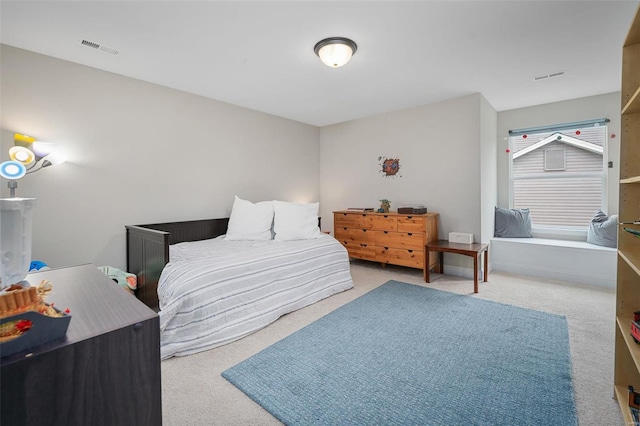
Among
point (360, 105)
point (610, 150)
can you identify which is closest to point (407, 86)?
point (360, 105)

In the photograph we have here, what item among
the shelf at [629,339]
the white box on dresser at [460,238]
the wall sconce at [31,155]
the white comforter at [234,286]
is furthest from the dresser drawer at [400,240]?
the wall sconce at [31,155]

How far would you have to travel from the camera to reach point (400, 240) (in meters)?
4.04

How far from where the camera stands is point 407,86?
3463 mm

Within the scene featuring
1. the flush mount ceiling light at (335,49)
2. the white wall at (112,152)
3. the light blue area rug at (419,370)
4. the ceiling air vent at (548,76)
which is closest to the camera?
the light blue area rug at (419,370)

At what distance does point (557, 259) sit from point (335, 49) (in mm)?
3777

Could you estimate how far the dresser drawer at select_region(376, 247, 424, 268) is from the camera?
3.87 meters

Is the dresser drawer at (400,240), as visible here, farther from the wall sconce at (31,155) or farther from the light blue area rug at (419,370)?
the wall sconce at (31,155)

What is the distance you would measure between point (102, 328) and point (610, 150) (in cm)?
539

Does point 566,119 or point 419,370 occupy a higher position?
point 566,119

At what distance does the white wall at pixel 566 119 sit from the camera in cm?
376

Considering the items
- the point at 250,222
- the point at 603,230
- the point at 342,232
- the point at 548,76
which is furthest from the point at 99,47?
the point at 603,230

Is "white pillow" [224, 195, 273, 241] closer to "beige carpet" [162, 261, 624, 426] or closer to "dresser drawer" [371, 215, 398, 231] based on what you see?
"beige carpet" [162, 261, 624, 426]

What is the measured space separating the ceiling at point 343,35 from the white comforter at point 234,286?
181 centimetres

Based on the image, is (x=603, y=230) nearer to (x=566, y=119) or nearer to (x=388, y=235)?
(x=566, y=119)
